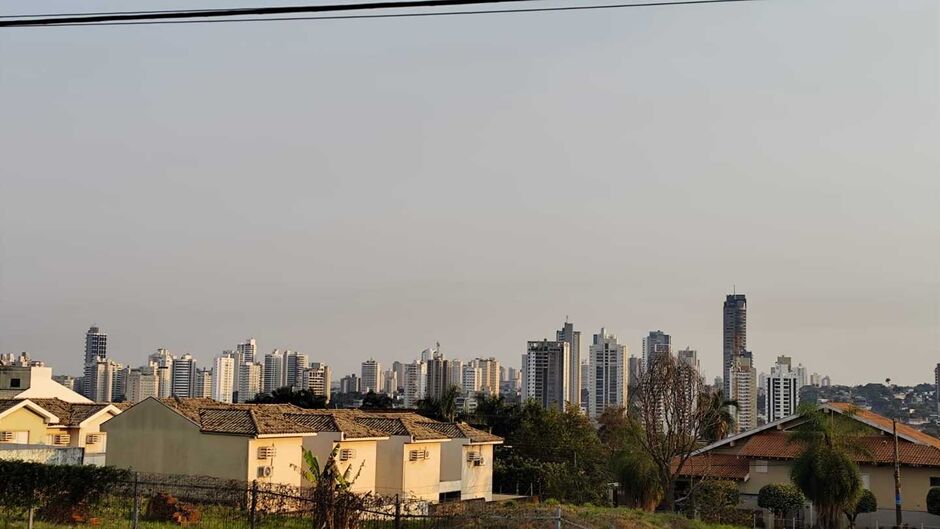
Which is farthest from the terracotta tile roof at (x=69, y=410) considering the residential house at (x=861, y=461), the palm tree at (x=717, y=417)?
the palm tree at (x=717, y=417)

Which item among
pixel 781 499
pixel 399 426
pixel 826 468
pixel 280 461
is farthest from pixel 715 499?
pixel 280 461

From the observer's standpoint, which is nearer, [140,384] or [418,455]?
[418,455]

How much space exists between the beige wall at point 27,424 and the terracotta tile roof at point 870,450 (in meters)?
31.5

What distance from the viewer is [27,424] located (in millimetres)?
45156

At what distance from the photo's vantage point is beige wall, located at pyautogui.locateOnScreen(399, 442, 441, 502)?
142ft

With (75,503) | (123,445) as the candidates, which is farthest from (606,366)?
(75,503)

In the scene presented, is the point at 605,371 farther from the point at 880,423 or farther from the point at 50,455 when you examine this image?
the point at 50,455

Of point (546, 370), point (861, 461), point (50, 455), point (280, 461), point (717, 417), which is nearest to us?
point (50, 455)

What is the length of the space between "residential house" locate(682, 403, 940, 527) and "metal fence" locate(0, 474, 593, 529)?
64.9 feet

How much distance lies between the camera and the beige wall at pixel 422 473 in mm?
43312

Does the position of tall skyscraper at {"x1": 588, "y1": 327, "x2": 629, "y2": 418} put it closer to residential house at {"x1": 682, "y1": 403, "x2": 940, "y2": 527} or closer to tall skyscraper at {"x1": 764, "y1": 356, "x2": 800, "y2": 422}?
tall skyscraper at {"x1": 764, "y1": 356, "x2": 800, "y2": 422}

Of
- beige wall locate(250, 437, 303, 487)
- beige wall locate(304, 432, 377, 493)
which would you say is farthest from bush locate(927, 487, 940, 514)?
beige wall locate(250, 437, 303, 487)

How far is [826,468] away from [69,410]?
115 feet

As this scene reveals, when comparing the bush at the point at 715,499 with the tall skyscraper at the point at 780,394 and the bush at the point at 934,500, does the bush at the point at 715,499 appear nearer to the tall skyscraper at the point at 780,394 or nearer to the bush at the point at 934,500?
the bush at the point at 934,500
